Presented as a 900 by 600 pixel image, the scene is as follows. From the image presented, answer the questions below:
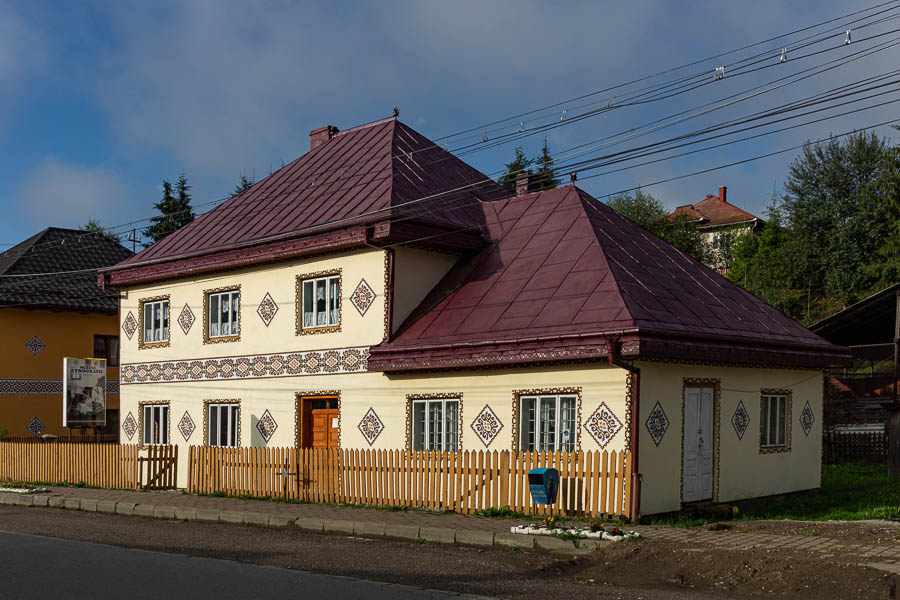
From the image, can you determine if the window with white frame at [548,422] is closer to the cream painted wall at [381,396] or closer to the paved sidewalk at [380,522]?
the cream painted wall at [381,396]

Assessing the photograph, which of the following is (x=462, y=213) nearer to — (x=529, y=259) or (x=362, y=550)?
(x=529, y=259)

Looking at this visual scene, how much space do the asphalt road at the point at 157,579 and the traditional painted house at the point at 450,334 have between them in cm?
659

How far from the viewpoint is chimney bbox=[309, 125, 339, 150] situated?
87.4 ft

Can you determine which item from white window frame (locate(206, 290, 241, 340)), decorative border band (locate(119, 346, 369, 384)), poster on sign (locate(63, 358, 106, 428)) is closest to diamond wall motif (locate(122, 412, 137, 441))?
decorative border band (locate(119, 346, 369, 384))

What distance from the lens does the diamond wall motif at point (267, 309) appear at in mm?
21016

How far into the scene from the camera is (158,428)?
23.9 metres

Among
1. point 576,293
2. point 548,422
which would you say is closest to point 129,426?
point 548,422

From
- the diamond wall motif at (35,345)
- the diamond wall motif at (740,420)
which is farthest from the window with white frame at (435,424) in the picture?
the diamond wall motif at (35,345)

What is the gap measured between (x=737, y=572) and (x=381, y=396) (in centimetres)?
973

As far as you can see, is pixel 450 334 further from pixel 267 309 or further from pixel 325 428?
pixel 267 309

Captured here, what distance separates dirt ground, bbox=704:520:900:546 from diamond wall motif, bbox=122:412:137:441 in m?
15.9

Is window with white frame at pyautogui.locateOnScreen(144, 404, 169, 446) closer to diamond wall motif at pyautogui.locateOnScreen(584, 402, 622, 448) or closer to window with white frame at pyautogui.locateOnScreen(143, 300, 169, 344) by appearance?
window with white frame at pyautogui.locateOnScreen(143, 300, 169, 344)

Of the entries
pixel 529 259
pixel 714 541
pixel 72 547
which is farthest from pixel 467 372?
pixel 72 547

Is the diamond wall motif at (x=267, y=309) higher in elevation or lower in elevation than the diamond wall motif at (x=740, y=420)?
higher
